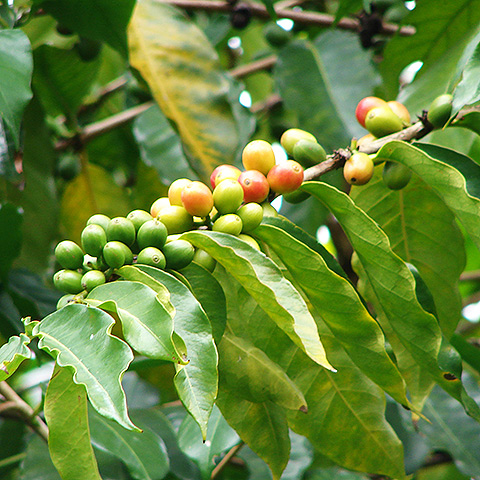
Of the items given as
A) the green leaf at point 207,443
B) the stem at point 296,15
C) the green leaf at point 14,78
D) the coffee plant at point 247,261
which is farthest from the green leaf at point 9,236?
the stem at point 296,15

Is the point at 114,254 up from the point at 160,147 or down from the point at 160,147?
up

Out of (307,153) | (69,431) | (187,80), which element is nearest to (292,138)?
(307,153)

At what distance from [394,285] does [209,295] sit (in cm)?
21

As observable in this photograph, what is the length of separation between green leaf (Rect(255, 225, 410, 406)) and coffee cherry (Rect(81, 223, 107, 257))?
0.57 ft

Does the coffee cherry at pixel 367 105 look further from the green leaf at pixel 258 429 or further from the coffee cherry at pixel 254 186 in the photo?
the green leaf at pixel 258 429

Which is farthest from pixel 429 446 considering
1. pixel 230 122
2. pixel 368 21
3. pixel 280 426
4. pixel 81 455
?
pixel 368 21

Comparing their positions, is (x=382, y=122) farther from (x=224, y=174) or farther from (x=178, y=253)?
(x=178, y=253)

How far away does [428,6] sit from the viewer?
107 cm

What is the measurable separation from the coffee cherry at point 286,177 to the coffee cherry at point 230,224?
9 cm

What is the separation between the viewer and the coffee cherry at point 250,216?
0.66 metres

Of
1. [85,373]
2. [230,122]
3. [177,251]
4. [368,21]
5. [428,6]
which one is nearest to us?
[85,373]

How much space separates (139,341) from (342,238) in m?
1.43

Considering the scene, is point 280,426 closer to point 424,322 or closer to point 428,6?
point 424,322

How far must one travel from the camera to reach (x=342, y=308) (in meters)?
0.64
